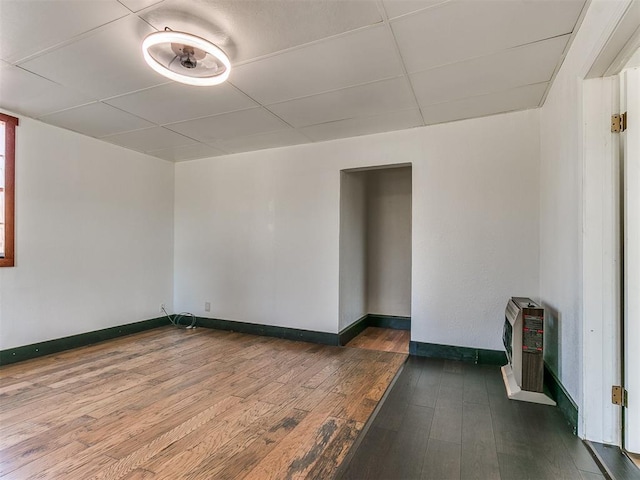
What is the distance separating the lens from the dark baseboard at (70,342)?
3233mm

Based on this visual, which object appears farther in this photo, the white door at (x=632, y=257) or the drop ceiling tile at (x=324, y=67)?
the drop ceiling tile at (x=324, y=67)

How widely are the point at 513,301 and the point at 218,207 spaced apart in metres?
3.85

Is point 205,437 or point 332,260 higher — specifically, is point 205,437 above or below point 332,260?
below

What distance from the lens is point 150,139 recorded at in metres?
3.99

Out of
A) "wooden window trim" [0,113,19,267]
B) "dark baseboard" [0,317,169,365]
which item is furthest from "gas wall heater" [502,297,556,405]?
"wooden window trim" [0,113,19,267]

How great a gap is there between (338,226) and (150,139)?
8.38 feet

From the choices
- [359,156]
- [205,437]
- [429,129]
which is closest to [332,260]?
[359,156]

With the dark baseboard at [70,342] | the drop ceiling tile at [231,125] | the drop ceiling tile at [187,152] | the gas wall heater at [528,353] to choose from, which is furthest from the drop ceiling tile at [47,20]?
the gas wall heater at [528,353]

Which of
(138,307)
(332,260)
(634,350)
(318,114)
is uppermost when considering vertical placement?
(318,114)

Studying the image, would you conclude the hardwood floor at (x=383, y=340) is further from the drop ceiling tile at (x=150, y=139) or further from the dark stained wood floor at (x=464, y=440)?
the drop ceiling tile at (x=150, y=139)

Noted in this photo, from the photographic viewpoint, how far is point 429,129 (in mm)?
3506

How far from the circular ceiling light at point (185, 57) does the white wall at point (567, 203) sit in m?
2.14

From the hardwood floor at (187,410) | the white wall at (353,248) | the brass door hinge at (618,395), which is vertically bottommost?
the hardwood floor at (187,410)

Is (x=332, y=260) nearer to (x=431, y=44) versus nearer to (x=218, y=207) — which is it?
(x=218, y=207)
